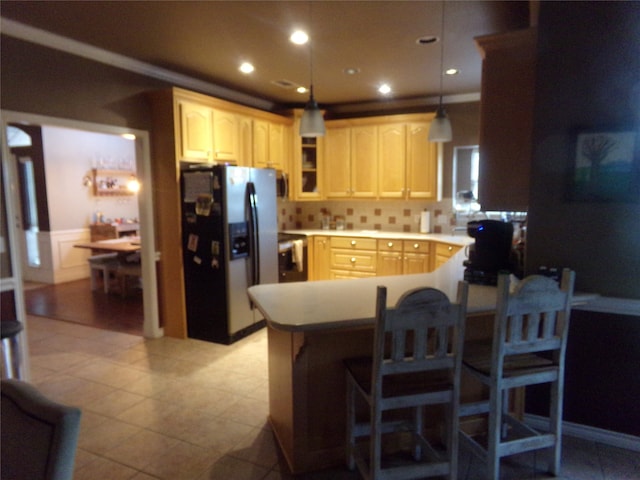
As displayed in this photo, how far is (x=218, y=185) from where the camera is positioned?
12.4ft

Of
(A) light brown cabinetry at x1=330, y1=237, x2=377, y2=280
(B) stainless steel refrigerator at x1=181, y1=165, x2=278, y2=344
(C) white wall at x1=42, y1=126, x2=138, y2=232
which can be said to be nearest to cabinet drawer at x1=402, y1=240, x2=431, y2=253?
(A) light brown cabinetry at x1=330, y1=237, x2=377, y2=280

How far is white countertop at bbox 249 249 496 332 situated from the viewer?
1.85 metres

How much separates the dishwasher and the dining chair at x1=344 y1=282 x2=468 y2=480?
300 cm

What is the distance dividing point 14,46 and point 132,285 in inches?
156

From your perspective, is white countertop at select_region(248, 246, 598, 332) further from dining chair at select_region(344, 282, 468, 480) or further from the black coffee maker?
dining chair at select_region(344, 282, 468, 480)

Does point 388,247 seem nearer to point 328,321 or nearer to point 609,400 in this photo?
point 609,400

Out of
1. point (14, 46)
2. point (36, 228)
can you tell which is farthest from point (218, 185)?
point (36, 228)

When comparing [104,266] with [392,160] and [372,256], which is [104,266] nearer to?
[372,256]

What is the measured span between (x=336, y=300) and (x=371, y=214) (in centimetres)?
374

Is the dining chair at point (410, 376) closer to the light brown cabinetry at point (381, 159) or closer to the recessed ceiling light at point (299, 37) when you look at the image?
the recessed ceiling light at point (299, 37)

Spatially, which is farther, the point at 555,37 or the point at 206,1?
the point at 206,1

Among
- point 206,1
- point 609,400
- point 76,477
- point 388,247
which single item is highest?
point 206,1

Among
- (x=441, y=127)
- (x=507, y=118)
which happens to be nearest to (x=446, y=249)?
(x=441, y=127)

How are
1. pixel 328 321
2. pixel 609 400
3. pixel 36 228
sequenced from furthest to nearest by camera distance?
pixel 36 228 < pixel 609 400 < pixel 328 321
